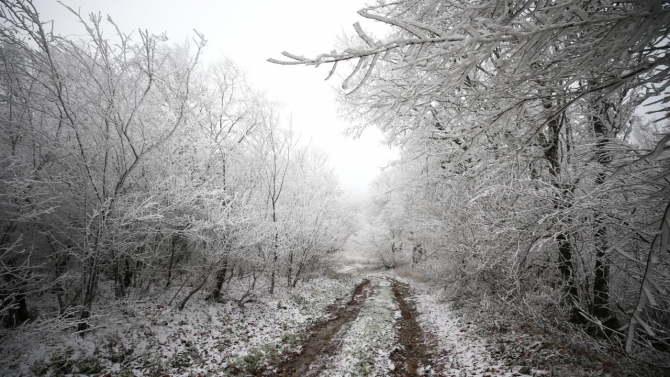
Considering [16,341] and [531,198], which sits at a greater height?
[531,198]

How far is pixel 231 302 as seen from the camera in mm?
8711

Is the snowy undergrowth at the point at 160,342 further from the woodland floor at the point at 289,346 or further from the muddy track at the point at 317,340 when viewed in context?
the muddy track at the point at 317,340

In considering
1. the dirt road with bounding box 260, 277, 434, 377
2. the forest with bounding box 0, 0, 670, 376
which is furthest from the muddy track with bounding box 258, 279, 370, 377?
the forest with bounding box 0, 0, 670, 376

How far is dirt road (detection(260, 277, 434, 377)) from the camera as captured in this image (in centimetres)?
543

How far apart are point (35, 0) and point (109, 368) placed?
631 cm

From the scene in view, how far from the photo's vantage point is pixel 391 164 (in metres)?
8.96

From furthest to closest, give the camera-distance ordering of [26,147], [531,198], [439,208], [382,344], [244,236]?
[439,208], [244,236], [382,344], [26,147], [531,198]

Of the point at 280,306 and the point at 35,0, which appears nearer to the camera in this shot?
the point at 35,0

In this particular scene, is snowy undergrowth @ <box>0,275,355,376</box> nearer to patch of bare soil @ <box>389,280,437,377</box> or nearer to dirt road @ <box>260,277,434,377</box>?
dirt road @ <box>260,277,434,377</box>

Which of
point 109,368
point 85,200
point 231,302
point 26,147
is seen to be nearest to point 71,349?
point 109,368

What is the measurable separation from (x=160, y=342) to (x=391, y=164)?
25.9 feet

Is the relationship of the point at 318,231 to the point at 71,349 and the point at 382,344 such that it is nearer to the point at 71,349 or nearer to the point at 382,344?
the point at 382,344

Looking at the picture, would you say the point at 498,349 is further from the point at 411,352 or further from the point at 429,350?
the point at 411,352

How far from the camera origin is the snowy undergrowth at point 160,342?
4348 mm
